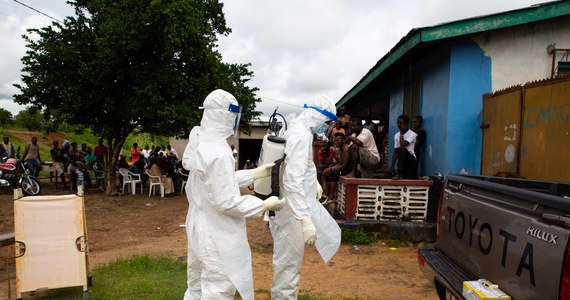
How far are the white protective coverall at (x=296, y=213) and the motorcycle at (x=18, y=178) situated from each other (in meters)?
10.2

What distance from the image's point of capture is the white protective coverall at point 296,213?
3.11 metres

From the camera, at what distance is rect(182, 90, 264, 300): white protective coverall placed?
2.55m

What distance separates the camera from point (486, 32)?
5.55m

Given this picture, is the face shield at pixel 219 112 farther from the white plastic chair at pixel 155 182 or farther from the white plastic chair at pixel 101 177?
the white plastic chair at pixel 101 177

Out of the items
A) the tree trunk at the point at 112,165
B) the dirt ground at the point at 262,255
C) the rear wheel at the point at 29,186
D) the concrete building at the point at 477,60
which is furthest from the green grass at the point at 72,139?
the concrete building at the point at 477,60

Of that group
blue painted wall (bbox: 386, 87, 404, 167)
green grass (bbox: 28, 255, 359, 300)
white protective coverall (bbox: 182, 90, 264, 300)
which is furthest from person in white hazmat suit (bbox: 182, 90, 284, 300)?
blue painted wall (bbox: 386, 87, 404, 167)

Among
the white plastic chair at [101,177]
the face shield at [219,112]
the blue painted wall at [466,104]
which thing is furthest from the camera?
the white plastic chair at [101,177]

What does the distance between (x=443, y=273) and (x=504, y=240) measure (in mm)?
678

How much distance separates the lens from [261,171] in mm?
3209

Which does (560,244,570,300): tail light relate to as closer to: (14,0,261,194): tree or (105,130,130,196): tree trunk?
(14,0,261,194): tree

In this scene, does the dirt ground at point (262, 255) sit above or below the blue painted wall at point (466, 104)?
below

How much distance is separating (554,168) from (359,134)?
10.6 feet

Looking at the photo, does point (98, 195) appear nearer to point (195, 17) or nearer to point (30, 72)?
point (30, 72)

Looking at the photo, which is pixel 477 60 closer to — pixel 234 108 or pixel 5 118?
pixel 234 108
